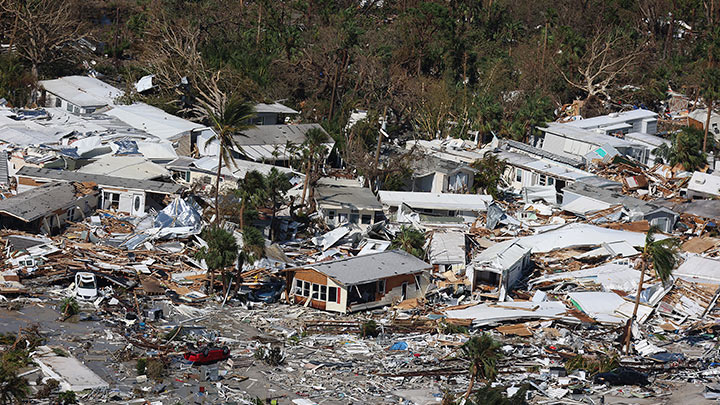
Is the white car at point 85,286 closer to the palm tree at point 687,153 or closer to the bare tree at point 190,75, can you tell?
the bare tree at point 190,75

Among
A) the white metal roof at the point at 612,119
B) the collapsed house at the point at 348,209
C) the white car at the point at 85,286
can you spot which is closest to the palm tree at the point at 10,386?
the white car at the point at 85,286

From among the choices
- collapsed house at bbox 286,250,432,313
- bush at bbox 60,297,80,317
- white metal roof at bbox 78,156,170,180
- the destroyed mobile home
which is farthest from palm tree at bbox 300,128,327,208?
bush at bbox 60,297,80,317

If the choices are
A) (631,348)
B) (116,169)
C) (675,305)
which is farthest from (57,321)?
(675,305)

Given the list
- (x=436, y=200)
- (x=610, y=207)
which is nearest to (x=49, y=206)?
(x=436, y=200)

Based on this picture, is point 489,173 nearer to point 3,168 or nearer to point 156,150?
point 156,150

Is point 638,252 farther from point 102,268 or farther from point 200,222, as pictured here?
point 102,268

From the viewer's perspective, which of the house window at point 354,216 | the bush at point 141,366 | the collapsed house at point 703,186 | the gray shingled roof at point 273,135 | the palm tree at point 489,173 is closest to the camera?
the bush at point 141,366
